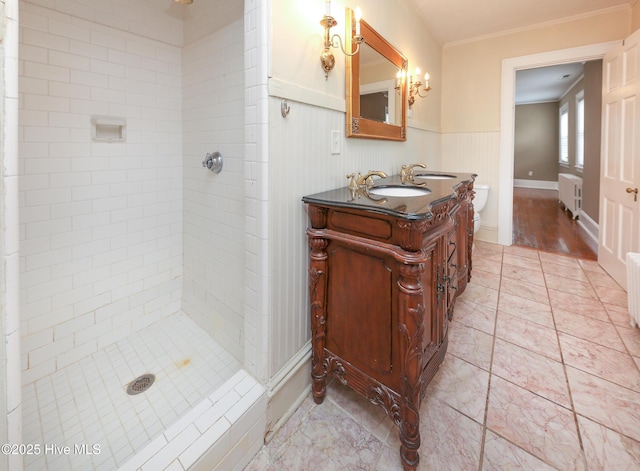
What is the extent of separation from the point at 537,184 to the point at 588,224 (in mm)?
5108

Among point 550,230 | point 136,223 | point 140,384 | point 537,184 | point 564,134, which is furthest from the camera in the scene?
point 537,184

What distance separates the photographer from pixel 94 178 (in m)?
1.83

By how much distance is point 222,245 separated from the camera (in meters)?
1.92

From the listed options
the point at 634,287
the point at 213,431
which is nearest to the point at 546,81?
the point at 634,287

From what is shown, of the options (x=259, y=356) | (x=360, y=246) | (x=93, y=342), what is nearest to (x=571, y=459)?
(x=360, y=246)

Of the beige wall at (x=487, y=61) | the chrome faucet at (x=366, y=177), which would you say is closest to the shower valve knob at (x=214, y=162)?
the chrome faucet at (x=366, y=177)

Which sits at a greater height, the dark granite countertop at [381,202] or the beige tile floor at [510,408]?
the dark granite countertop at [381,202]

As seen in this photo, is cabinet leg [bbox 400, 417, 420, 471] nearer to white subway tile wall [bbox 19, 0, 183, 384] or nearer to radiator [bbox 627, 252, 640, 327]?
radiator [bbox 627, 252, 640, 327]

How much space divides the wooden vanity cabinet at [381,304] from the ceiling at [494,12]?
246 centimetres

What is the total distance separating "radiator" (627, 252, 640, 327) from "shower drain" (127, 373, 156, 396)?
2834 millimetres

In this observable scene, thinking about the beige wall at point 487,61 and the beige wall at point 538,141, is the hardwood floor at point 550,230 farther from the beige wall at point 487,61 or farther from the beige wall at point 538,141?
the beige wall at point 538,141

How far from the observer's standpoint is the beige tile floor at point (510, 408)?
3.82 ft

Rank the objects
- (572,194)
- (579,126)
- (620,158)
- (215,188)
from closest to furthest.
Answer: (215,188), (620,158), (572,194), (579,126)

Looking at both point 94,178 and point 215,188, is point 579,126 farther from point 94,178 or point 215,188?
point 94,178
